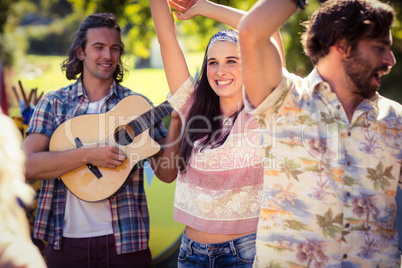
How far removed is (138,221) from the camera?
2.83m

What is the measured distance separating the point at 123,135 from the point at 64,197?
1.74 ft

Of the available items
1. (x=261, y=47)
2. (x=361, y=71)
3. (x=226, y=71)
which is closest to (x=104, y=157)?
(x=226, y=71)

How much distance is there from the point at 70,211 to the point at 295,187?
159 cm

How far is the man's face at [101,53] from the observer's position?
9.74 ft

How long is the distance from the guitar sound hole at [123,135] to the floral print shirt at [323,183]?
4.28 ft

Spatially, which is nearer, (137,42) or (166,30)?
(166,30)

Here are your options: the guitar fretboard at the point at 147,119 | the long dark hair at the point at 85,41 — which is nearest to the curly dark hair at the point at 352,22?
the guitar fretboard at the point at 147,119

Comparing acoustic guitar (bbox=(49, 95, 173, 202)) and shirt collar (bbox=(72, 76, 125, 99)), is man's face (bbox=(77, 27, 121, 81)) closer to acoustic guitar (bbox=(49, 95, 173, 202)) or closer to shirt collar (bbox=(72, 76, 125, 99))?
shirt collar (bbox=(72, 76, 125, 99))

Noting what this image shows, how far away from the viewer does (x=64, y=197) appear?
2.83m

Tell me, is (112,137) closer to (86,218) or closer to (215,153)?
(86,218)

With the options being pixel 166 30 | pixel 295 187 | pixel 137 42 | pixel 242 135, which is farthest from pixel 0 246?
pixel 137 42

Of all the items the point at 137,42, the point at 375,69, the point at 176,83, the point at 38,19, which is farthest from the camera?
the point at 38,19

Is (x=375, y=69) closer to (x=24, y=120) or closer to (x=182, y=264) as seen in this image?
(x=182, y=264)

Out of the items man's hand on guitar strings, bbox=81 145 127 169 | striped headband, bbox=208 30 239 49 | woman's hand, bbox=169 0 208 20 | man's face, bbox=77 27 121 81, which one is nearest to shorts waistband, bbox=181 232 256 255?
man's hand on guitar strings, bbox=81 145 127 169
